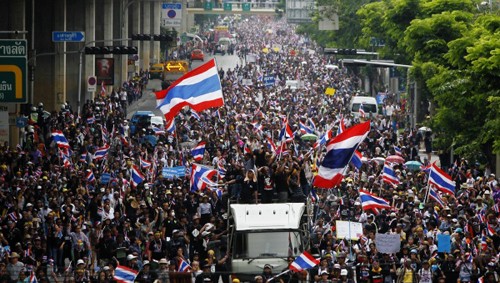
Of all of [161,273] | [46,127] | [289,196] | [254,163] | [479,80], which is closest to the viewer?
[161,273]

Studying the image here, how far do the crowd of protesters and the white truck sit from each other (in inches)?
12.6

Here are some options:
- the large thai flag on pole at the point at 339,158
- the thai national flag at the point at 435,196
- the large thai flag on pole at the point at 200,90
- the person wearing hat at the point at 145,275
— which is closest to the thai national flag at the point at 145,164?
the large thai flag on pole at the point at 200,90

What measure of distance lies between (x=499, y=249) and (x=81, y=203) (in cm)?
990

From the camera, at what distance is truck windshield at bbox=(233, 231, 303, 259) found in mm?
27156

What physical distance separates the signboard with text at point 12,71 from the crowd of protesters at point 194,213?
6.05 feet

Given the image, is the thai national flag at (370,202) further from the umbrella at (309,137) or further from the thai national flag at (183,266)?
the umbrella at (309,137)

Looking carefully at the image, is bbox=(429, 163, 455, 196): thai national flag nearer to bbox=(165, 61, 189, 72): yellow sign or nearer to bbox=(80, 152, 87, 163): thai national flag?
bbox=(80, 152, 87, 163): thai national flag

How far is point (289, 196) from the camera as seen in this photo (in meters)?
32.6

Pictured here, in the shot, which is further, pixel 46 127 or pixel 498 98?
pixel 46 127

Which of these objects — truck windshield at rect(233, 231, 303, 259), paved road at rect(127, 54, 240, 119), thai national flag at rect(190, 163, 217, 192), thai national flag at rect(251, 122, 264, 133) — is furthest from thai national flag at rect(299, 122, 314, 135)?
truck windshield at rect(233, 231, 303, 259)

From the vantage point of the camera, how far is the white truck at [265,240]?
1061 inches

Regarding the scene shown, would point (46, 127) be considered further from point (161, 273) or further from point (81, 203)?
point (161, 273)

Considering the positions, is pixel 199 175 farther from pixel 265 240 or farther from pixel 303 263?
pixel 303 263

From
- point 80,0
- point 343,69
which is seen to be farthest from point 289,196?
point 343,69
